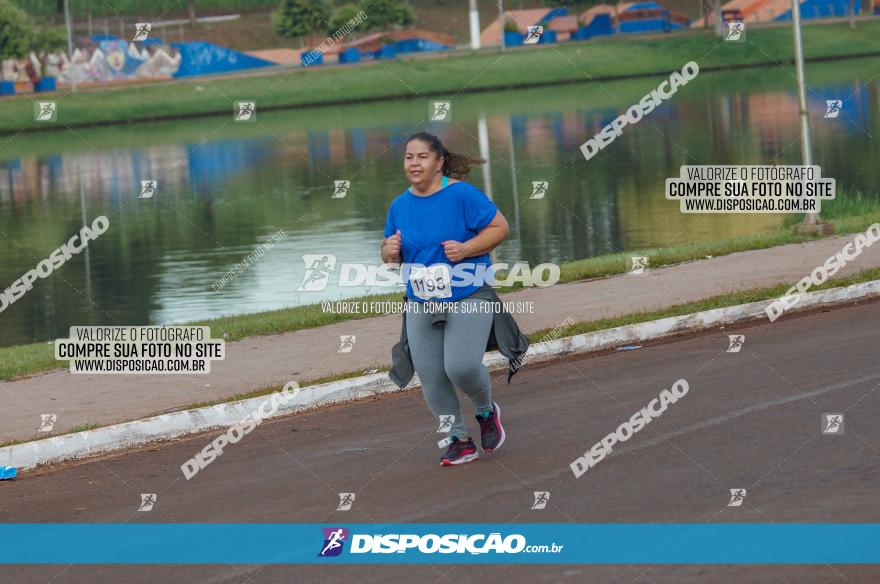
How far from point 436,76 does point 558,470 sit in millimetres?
75531

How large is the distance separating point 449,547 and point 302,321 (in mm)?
7447

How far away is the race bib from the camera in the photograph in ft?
27.4

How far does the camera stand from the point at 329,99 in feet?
265

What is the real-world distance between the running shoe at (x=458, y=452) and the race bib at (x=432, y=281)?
0.91 metres

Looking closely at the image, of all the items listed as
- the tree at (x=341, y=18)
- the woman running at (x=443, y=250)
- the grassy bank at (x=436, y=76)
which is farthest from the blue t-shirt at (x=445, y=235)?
the tree at (x=341, y=18)

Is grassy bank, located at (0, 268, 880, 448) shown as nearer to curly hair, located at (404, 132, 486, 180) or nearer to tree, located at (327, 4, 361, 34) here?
curly hair, located at (404, 132, 486, 180)

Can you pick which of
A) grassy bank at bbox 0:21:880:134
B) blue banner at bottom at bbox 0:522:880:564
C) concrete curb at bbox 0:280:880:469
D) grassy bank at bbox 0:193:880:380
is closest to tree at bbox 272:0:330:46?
grassy bank at bbox 0:21:880:134

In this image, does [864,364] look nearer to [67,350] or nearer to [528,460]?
[528,460]

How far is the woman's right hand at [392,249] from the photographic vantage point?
833 cm

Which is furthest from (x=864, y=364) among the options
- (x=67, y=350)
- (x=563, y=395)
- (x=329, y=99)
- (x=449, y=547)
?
(x=329, y=99)

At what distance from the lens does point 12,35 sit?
92.9m

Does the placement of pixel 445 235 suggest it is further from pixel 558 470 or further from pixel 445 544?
pixel 445 544

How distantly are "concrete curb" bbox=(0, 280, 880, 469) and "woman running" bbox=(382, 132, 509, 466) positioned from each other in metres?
2.34

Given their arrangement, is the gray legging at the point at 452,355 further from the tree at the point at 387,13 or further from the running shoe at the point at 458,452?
the tree at the point at 387,13
